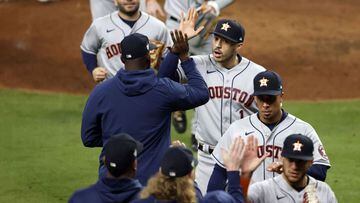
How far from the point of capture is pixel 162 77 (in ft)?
24.8

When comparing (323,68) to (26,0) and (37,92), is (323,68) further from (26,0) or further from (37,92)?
(26,0)

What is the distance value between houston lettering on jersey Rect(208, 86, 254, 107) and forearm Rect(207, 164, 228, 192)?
1116 millimetres

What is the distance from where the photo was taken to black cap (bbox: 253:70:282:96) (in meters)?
7.22

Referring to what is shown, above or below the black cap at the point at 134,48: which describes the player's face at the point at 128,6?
below

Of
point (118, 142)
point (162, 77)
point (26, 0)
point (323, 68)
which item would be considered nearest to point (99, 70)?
point (162, 77)

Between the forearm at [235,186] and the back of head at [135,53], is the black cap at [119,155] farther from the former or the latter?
the back of head at [135,53]

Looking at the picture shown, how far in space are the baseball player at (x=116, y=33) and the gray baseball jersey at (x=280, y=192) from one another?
10.7 ft

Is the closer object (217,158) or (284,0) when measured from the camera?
(217,158)

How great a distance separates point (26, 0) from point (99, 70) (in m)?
10.7

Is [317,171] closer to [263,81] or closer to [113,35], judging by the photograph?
[263,81]

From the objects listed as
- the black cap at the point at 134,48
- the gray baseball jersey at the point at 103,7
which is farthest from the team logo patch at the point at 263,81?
the gray baseball jersey at the point at 103,7

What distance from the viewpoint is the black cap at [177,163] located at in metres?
5.48

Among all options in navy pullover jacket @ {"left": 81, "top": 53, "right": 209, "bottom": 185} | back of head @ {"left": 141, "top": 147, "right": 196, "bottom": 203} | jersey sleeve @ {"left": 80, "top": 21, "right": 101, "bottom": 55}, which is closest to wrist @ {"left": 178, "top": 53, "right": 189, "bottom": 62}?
navy pullover jacket @ {"left": 81, "top": 53, "right": 209, "bottom": 185}

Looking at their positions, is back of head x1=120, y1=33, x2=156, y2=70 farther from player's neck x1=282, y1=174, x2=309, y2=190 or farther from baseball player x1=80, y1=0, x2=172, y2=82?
baseball player x1=80, y1=0, x2=172, y2=82
